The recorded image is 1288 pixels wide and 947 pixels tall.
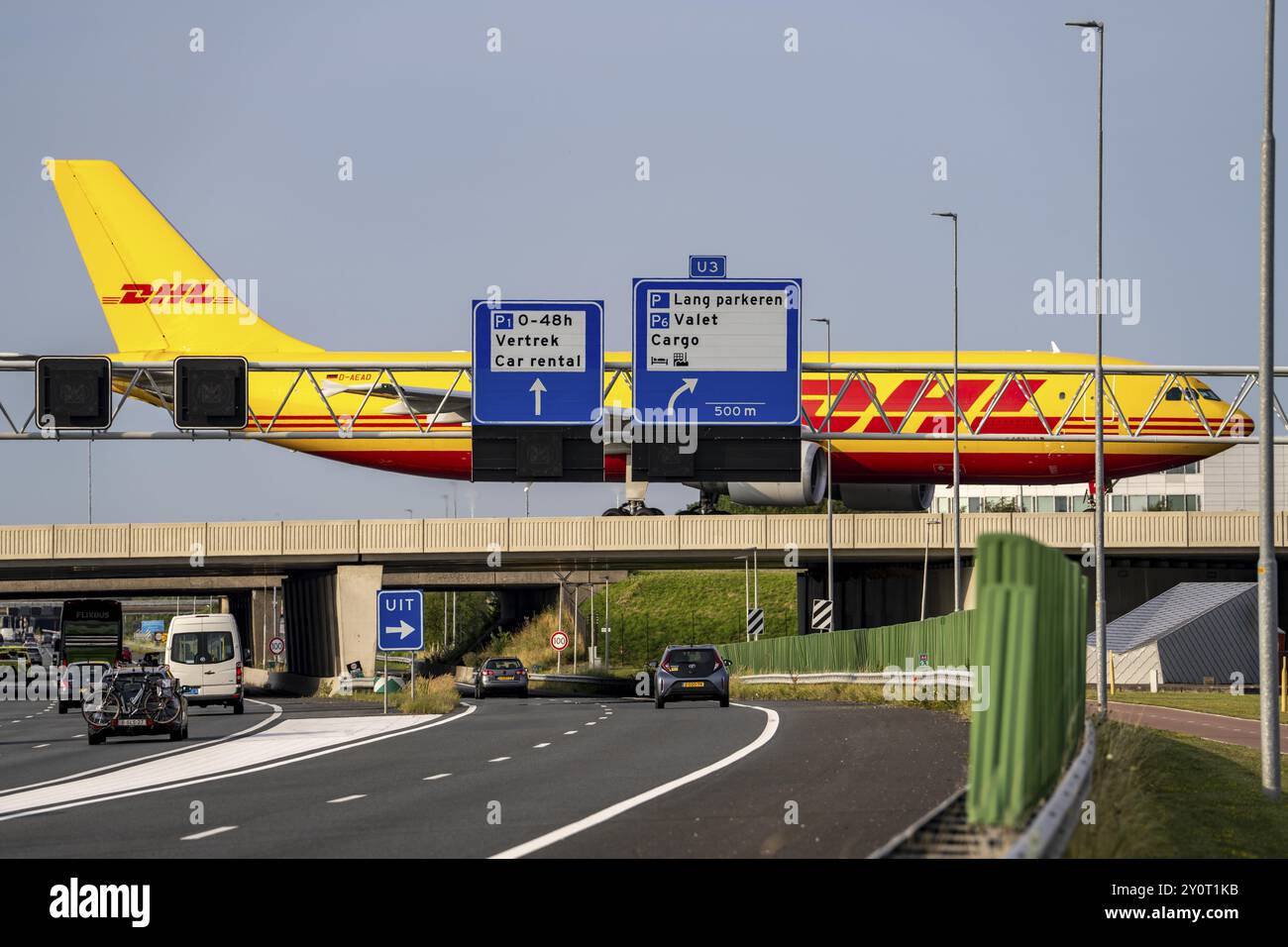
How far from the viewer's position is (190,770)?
22781 millimetres

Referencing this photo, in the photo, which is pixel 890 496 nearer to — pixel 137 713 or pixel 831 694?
pixel 831 694

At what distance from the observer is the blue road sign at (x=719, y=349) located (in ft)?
102

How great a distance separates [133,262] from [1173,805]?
35.9 meters

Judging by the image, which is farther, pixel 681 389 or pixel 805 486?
pixel 805 486

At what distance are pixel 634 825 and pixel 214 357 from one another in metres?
19.3

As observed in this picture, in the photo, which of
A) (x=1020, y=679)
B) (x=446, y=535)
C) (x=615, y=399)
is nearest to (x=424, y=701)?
(x=615, y=399)

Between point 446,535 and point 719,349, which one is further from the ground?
point 719,349

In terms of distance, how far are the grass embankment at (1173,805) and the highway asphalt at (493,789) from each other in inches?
61.3

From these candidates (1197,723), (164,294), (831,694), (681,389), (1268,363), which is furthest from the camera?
(164,294)

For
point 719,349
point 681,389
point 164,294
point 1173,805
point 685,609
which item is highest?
point 164,294

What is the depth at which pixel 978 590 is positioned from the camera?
1000 cm

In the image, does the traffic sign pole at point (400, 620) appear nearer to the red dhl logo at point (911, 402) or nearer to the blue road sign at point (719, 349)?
the blue road sign at point (719, 349)
